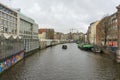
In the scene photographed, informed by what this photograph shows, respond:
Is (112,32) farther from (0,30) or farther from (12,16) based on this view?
(0,30)

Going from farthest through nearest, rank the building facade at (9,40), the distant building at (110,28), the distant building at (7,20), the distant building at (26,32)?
the distant building at (110,28)
the distant building at (26,32)
the distant building at (7,20)
the building facade at (9,40)

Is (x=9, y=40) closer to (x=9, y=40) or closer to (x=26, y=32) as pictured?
(x=9, y=40)

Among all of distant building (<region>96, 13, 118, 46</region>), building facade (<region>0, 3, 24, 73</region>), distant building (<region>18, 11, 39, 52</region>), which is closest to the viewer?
building facade (<region>0, 3, 24, 73</region>)

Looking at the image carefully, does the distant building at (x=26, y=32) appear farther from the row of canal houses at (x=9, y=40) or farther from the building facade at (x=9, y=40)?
the building facade at (x=9, y=40)

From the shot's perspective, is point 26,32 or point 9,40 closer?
point 9,40

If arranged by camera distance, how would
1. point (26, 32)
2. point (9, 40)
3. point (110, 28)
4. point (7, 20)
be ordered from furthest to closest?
point (110, 28) < point (26, 32) < point (7, 20) < point (9, 40)

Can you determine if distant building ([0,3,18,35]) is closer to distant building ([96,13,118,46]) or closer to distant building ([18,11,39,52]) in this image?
distant building ([18,11,39,52])

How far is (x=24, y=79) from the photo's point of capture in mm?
23422

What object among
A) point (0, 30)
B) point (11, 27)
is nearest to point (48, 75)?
point (0, 30)

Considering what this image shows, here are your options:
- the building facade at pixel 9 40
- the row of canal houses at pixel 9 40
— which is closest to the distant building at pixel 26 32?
the row of canal houses at pixel 9 40

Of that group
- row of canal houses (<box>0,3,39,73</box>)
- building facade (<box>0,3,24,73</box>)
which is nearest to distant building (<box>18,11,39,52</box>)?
row of canal houses (<box>0,3,39,73</box>)

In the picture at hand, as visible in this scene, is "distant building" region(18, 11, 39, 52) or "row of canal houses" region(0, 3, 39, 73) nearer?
"row of canal houses" region(0, 3, 39, 73)

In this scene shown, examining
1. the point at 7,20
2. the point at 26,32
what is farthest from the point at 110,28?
the point at 7,20

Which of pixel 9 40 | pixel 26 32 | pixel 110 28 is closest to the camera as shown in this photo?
pixel 9 40
